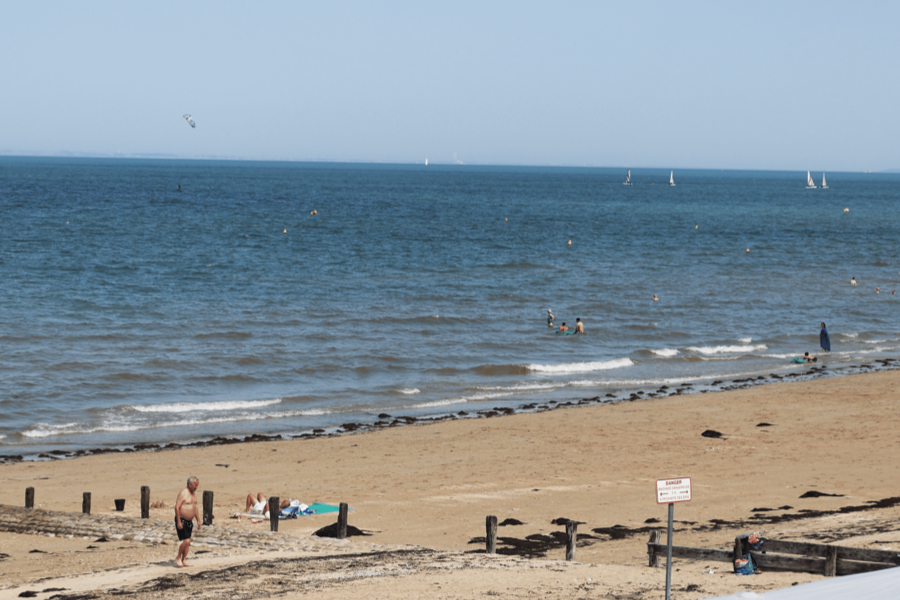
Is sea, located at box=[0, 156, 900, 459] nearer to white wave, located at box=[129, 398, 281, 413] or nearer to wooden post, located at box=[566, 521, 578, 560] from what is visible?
white wave, located at box=[129, 398, 281, 413]

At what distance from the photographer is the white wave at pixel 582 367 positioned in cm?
3381

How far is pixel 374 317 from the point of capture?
41.1m

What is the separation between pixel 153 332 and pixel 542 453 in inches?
795

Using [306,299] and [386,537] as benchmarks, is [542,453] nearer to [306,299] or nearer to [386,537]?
[386,537]

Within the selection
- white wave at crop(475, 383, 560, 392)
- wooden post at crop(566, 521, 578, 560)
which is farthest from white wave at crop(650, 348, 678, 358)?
wooden post at crop(566, 521, 578, 560)

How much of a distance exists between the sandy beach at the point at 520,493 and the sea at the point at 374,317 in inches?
133

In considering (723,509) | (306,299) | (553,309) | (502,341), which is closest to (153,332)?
(306,299)

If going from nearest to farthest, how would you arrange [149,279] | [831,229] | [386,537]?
[386,537], [149,279], [831,229]

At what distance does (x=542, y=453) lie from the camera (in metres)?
22.1

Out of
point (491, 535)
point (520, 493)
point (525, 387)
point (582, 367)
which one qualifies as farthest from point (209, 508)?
point (582, 367)

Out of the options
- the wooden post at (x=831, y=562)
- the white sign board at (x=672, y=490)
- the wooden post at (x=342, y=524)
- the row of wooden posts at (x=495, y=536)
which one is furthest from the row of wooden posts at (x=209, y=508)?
the wooden post at (x=831, y=562)

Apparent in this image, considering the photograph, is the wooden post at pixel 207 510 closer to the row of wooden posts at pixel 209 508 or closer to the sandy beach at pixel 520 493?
the row of wooden posts at pixel 209 508

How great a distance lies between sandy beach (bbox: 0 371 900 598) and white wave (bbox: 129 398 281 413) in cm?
444

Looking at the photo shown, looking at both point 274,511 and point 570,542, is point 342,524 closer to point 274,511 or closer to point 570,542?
point 274,511
